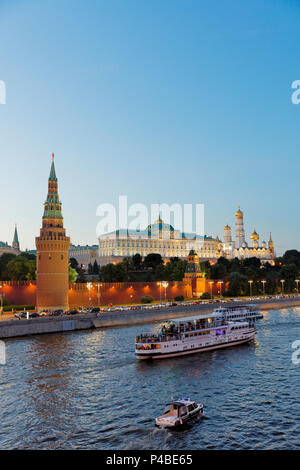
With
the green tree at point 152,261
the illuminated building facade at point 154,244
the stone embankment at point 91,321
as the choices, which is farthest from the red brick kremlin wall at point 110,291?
the illuminated building facade at point 154,244

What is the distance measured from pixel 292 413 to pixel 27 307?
50029mm

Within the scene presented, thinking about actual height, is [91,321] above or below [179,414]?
above

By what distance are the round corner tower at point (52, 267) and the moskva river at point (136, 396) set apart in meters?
20.1

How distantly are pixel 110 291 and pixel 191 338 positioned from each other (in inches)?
1500

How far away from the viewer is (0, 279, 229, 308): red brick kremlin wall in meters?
70.4

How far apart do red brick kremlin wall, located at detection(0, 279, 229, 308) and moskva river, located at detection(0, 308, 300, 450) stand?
2399cm

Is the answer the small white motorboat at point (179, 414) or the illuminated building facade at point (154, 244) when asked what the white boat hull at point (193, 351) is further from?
the illuminated building facade at point (154, 244)

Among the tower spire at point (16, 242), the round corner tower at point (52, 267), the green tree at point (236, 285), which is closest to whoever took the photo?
the round corner tower at point (52, 267)

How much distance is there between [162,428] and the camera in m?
23.7

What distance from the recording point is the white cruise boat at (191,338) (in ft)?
136

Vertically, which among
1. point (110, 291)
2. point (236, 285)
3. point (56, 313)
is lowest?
point (56, 313)

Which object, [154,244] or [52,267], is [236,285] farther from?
[154,244]

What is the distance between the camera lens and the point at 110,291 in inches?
3174

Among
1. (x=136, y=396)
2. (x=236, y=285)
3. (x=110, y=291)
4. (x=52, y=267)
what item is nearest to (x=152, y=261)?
(x=236, y=285)
